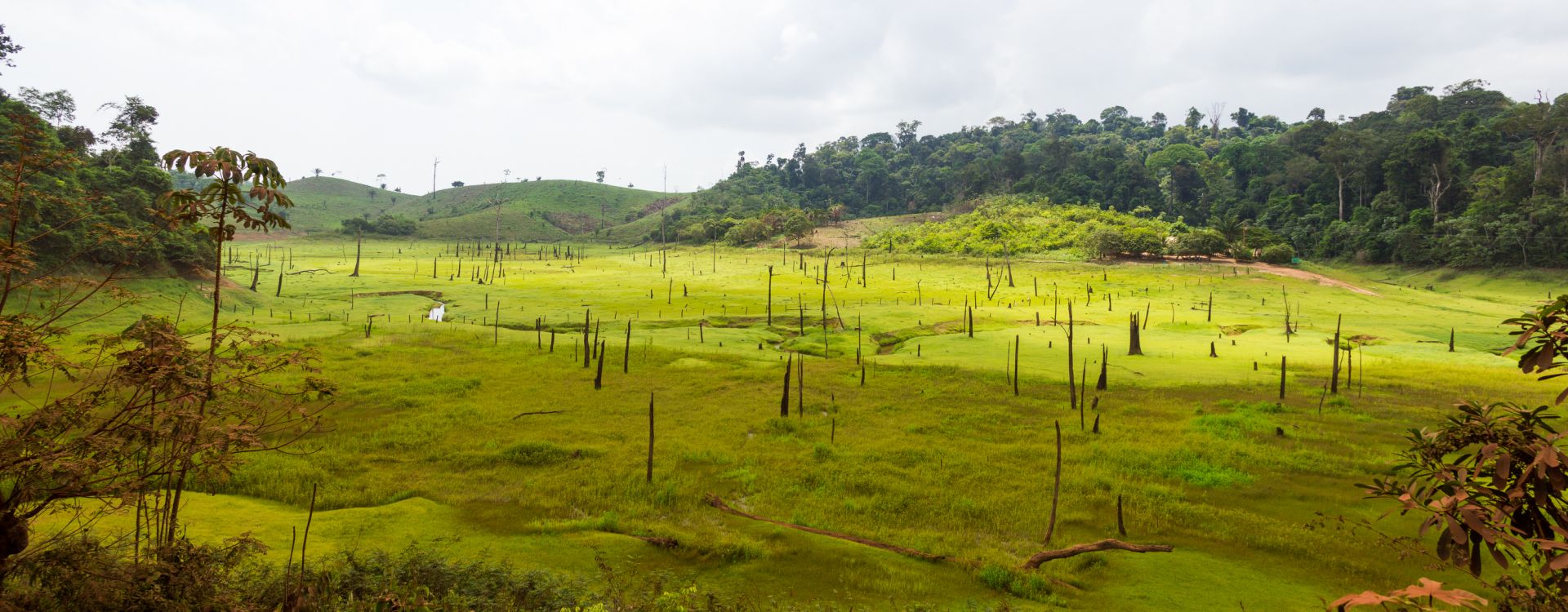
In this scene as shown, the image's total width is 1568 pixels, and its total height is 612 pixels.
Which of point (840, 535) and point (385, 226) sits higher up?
point (385, 226)

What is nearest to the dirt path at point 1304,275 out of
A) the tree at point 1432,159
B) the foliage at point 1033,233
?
the foliage at point 1033,233

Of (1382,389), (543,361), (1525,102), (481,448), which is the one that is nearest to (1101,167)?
(1525,102)

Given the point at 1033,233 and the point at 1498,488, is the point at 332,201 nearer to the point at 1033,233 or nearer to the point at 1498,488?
the point at 1033,233

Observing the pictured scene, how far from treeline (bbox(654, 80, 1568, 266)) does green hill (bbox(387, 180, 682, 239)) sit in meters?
28.0

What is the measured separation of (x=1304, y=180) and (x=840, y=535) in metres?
103

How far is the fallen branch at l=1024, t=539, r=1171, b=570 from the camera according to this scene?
10.3 m

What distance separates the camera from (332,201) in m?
166

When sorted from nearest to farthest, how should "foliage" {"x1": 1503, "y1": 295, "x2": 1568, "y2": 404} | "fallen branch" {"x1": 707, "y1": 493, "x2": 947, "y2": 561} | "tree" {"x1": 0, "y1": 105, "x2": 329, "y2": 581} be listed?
1. "foliage" {"x1": 1503, "y1": 295, "x2": 1568, "y2": 404}
2. "tree" {"x1": 0, "y1": 105, "x2": 329, "y2": 581}
3. "fallen branch" {"x1": 707, "y1": 493, "x2": 947, "y2": 561}

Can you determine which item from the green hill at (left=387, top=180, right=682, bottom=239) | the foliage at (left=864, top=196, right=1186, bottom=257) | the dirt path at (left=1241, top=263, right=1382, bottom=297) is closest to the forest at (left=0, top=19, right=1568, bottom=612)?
the dirt path at (left=1241, top=263, right=1382, bottom=297)

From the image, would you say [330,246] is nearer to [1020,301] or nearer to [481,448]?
[1020,301]

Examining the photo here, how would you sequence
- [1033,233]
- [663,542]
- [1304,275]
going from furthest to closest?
[1033,233] < [1304,275] < [663,542]

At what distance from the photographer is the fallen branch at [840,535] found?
1038 centimetres

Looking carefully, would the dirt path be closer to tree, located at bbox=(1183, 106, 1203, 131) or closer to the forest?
the forest

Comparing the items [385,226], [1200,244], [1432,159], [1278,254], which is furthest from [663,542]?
[385,226]
